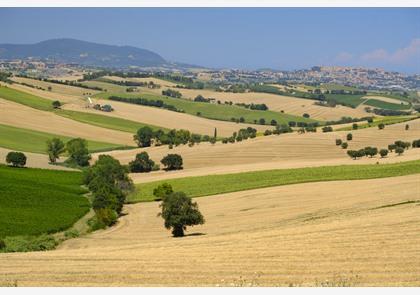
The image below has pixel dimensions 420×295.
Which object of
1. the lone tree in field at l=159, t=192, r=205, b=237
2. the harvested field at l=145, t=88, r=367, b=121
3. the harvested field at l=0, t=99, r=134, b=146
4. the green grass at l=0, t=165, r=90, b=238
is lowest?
the green grass at l=0, t=165, r=90, b=238

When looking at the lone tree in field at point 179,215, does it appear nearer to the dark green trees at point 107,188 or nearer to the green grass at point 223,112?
the dark green trees at point 107,188

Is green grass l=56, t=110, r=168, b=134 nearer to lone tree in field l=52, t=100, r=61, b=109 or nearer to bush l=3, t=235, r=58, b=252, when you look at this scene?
lone tree in field l=52, t=100, r=61, b=109

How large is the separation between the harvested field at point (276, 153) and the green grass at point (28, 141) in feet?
24.6

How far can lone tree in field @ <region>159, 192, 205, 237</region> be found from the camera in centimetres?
4031

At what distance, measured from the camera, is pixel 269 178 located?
6206 cm

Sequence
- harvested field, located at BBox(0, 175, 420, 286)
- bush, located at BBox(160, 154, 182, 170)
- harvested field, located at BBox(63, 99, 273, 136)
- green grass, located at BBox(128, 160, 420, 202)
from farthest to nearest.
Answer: harvested field, located at BBox(63, 99, 273, 136) → bush, located at BBox(160, 154, 182, 170) → green grass, located at BBox(128, 160, 420, 202) → harvested field, located at BBox(0, 175, 420, 286)

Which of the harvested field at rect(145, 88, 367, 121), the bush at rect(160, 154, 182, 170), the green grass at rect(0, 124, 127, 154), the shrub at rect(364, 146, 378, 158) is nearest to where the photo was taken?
the shrub at rect(364, 146, 378, 158)

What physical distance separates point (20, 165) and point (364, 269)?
60.5 m

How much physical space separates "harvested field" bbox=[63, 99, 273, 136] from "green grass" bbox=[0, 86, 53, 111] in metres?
4.93

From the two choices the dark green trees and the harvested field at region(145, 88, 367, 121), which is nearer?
the dark green trees

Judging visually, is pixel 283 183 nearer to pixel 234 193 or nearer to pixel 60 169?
pixel 234 193

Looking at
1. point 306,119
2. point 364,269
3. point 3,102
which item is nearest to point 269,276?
point 364,269

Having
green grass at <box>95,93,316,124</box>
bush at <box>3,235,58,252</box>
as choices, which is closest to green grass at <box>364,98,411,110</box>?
green grass at <box>95,93,316,124</box>

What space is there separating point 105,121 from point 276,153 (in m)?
49.2
